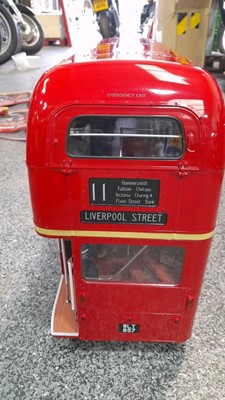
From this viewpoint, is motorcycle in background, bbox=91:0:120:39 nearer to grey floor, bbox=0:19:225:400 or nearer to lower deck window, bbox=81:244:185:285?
grey floor, bbox=0:19:225:400

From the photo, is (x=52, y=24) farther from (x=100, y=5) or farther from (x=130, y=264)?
(x=130, y=264)

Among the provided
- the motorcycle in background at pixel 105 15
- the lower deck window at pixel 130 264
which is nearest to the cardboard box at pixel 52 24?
→ the motorcycle in background at pixel 105 15

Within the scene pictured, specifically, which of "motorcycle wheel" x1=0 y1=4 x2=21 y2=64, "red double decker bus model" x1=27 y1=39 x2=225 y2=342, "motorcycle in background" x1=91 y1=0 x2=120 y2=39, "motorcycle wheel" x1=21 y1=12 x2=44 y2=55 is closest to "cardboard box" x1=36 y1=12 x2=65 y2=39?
"motorcycle wheel" x1=21 y1=12 x2=44 y2=55

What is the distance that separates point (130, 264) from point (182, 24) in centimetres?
222

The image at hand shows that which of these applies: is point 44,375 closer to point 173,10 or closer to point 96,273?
point 96,273

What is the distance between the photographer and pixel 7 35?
3670 mm

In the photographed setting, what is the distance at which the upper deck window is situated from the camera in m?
0.65

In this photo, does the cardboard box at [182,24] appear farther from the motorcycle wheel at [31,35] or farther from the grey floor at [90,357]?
the motorcycle wheel at [31,35]

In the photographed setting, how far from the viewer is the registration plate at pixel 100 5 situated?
3.86 metres

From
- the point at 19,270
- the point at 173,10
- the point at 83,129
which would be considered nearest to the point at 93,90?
the point at 83,129

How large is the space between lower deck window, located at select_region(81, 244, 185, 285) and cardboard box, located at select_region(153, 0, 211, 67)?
1.95m

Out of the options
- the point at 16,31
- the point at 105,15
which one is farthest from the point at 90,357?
the point at 105,15

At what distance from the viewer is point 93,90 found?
2.05 ft

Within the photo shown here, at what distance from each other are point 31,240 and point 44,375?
0.58 m
